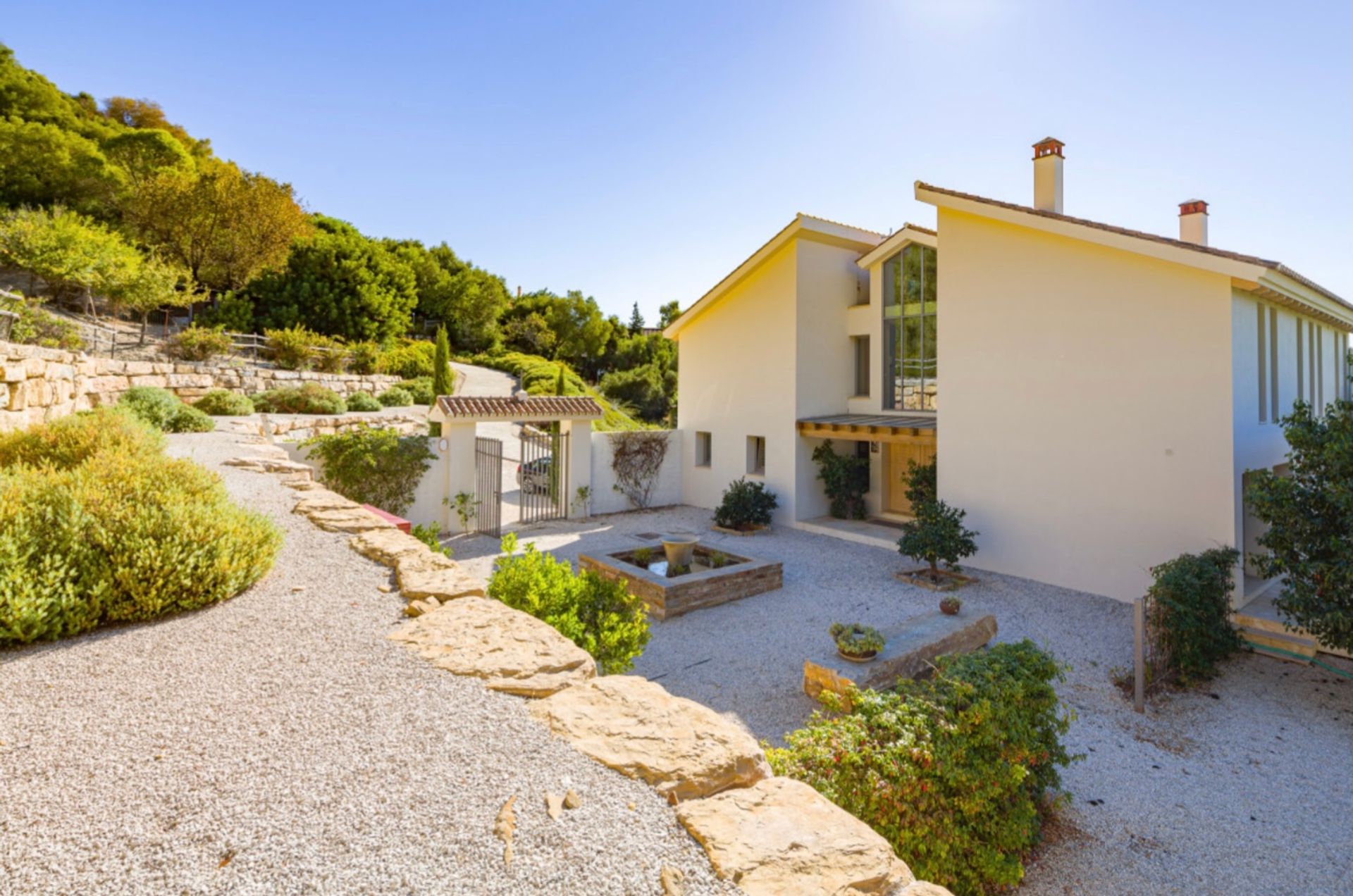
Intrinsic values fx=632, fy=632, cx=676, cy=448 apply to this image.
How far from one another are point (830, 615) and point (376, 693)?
8.15 meters

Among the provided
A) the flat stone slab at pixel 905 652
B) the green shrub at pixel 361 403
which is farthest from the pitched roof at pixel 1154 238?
the green shrub at pixel 361 403

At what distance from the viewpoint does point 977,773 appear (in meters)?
4.12

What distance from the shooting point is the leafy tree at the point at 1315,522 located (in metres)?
7.50

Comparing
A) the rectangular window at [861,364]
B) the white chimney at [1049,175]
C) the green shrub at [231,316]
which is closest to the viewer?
the white chimney at [1049,175]

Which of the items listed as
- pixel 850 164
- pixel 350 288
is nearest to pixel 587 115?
pixel 850 164

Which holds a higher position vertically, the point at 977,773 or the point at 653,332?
the point at 653,332

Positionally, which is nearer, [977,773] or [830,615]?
[977,773]

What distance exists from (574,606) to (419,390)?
23.7 meters

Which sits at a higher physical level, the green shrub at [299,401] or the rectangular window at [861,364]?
the rectangular window at [861,364]

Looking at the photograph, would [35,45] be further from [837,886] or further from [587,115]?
[837,886]

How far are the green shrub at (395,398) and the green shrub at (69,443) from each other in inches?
720

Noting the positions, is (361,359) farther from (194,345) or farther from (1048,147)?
(1048,147)

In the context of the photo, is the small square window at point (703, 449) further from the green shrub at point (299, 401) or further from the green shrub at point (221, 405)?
the green shrub at point (221, 405)

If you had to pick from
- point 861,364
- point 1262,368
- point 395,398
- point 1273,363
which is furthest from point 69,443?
point 395,398
